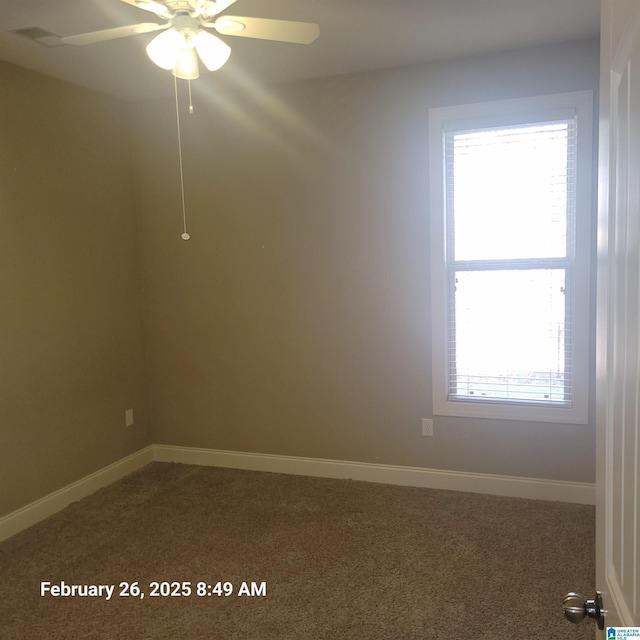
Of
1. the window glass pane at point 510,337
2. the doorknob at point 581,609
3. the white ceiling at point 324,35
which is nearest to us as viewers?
the doorknob at point 581,609

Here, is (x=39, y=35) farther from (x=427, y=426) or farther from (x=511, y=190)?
(x=427, y=426)

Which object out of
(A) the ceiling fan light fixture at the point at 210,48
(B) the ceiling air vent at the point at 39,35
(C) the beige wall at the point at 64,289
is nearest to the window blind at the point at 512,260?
(A) the ceiling fan light fixture at the point at 210,48

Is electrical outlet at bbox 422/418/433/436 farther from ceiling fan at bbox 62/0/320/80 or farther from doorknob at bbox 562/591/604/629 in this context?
doorknob at bbox 562/591/604/629

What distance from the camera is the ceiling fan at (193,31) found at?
1.91m

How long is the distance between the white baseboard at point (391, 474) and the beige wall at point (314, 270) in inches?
2.2

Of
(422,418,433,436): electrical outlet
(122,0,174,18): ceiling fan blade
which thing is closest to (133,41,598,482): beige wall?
(422,418,433,436): electrical outlet

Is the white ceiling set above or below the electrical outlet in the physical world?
above

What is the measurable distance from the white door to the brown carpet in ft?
4.82

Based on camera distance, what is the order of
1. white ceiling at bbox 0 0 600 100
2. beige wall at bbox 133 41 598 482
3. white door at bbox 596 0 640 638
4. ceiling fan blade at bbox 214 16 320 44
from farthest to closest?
beige wall at bbox 133 41 598 482, white ceiling at bbox 0 0 600 100, ceiling fan blade at bbox 214 16 320 44, white door at bbox 596 0 640 638

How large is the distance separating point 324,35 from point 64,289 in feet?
7.00

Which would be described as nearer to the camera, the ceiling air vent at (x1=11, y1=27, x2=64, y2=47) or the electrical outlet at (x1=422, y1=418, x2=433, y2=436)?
the ceiling air vent at (x1=11, y1=27, x2=64, y2=47)

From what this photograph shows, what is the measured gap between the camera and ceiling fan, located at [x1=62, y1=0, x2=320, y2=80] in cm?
191

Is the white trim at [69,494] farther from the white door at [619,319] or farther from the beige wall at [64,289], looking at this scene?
the white door at [619,319]

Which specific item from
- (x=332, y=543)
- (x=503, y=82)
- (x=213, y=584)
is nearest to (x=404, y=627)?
(x=332, y=543)
